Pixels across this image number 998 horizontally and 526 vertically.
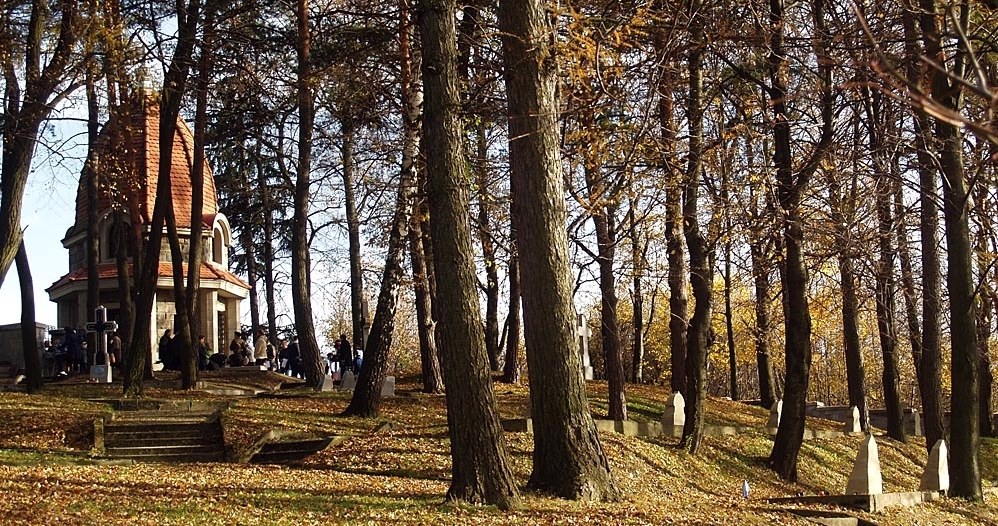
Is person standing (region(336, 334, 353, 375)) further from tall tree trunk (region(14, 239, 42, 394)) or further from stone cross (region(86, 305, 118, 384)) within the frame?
tall tree trunk (region(14, 239, 42, 394))

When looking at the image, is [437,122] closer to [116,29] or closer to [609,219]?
[116,29]

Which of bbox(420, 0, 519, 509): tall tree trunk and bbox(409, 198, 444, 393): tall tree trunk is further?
bbox(409, 198, 444, 393): tall tree trunk

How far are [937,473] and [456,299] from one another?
894 centimetres

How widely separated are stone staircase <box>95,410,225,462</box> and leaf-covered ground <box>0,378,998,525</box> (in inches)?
11.6

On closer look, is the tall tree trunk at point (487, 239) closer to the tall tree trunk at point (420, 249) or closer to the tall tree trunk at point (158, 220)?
the tall tree trunk at point (420, 249)

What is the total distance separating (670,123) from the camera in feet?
52.6

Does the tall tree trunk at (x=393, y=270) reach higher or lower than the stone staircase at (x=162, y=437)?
higher

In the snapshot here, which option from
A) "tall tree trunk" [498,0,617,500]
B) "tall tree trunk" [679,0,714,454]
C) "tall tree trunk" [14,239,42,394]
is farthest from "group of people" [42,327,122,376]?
"tall tree trunk" [498,0,617,500]

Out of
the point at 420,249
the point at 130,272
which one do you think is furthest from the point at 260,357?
the point at 420,249

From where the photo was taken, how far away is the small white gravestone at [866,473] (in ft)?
46.3

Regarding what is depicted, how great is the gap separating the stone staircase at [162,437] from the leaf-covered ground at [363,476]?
0.96 feet

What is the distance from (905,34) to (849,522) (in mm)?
6545

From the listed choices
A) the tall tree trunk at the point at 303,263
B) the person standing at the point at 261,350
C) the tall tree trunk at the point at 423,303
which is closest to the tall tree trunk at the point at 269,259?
the person standing at the point at 261,350

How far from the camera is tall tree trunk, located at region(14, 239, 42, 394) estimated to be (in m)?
22.0
